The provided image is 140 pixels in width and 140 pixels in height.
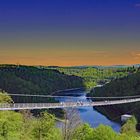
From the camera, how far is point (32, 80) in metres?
69.9

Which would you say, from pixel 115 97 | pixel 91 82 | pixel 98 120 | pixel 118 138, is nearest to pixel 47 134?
pixel 118 138

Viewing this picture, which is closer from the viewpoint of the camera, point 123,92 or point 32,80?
point 123,92

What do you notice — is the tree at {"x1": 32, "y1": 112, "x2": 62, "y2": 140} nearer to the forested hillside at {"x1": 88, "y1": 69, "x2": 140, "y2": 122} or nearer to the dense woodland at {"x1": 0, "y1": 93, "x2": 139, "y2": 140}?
the dense woodland at {"x1": 0, "y1": 93, "x2": 139, "y2": 140}

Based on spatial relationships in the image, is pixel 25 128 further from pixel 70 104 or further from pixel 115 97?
pixel 115 97

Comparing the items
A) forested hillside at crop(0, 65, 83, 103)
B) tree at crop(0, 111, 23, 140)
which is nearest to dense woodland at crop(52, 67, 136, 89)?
forested hillside at crop(0, 65, 83, 103)

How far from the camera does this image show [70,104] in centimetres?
2611

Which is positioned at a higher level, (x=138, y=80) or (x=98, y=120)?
(x=138, y=80)

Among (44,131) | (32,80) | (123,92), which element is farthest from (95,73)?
(44,131)

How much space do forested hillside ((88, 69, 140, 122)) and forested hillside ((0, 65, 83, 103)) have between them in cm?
953

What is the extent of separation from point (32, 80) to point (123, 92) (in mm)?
19909

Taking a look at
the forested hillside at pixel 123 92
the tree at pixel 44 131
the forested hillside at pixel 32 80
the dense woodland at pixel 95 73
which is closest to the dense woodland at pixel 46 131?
the tree at pixel 44 131

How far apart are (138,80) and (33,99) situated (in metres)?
13.4

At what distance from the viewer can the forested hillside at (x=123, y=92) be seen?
4488 cm

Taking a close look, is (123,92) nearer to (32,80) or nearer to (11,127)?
(32,80)
